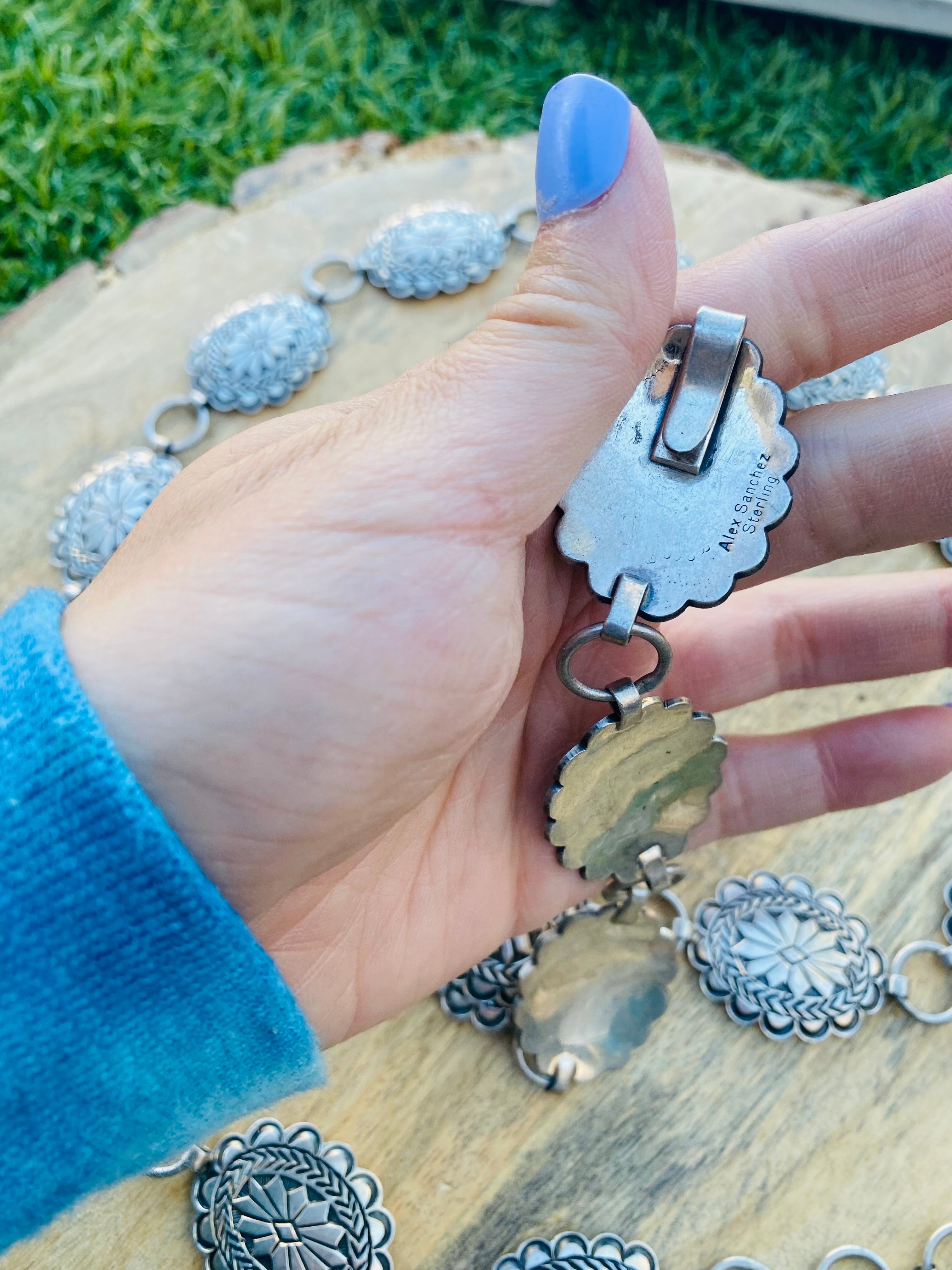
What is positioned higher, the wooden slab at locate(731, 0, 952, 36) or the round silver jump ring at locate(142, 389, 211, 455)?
the round silver jump ring at locate(142, 389, 211, 455)

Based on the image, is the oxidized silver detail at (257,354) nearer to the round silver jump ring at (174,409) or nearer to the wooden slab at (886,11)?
the round silver jump ring at (174,409)

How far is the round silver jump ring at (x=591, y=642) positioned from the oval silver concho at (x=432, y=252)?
3.03 feet

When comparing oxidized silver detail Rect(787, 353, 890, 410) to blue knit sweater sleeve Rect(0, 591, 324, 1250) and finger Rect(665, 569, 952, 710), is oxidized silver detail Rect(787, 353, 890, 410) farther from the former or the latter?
blue knit sweater sleeve Rect(0, 591, 324, 1250)

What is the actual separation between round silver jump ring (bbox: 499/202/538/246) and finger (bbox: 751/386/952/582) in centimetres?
89

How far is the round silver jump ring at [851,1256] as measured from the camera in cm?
135

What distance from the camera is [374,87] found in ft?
8.70

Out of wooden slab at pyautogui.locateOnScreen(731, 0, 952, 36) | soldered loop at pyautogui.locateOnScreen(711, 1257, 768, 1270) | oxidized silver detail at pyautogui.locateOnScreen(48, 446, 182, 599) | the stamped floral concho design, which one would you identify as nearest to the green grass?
wooden slab at pyautogui.locateOnScreen(731, 0, 952, 36)

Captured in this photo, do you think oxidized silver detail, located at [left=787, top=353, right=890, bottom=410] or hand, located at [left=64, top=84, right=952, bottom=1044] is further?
oxidized silver detail, located at [left=787, top=353, right=890, bottom=410]

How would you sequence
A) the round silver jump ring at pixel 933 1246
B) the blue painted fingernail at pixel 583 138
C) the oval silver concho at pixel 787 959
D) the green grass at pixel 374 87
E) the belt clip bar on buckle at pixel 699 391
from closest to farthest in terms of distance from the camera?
the blue painted fingernail at pixel 583 138
the belt clip bar on buckle at pixel 699 391
the round silver jump ring at pixel 933 1246
the oval silver concho at pixel 787 959
the green grass at pixel 374 87

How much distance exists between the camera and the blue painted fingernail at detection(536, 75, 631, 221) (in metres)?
0.96

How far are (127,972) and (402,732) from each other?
1.11 feet

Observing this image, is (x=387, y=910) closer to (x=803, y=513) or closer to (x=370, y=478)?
(x=370, y=478)

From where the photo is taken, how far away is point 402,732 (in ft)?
3.55

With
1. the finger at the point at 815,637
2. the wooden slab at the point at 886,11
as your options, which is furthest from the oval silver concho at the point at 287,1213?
the wooden slab at the point at 886,11
